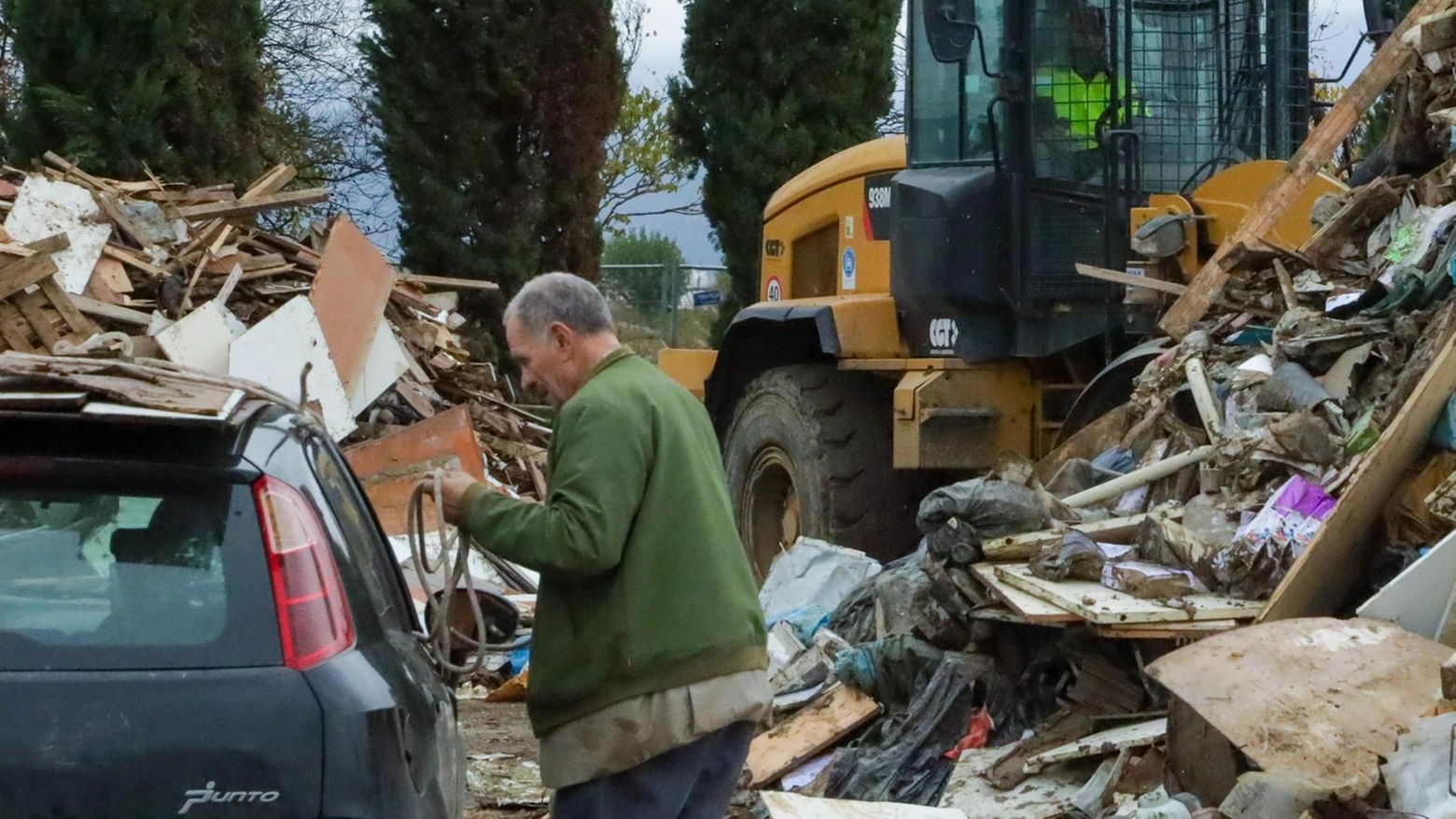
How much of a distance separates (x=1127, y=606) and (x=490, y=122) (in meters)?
14.6

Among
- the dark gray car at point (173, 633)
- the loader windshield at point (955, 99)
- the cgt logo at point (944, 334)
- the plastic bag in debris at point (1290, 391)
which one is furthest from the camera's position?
the cgt logo at point (944, 334)

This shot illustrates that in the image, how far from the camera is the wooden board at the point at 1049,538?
6.18 meters

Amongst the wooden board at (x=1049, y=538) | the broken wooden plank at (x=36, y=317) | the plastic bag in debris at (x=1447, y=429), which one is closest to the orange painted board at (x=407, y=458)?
the broken wooden plank at (x=36, y=317)

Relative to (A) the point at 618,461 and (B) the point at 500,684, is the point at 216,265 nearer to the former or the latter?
(B) the point at 500,684

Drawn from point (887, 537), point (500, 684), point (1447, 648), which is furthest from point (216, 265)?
point (1447, 648)

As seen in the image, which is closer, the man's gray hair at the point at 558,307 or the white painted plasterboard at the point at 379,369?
the man's gray hair at the point at 558,307

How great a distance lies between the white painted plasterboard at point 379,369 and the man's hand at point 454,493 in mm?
7201

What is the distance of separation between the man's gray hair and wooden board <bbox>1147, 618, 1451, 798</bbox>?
218cm

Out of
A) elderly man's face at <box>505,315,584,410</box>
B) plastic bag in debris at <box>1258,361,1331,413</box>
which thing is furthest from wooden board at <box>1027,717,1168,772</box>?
elderly man's face at <box>505,315,584,410</box>

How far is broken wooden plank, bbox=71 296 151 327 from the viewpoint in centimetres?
1016

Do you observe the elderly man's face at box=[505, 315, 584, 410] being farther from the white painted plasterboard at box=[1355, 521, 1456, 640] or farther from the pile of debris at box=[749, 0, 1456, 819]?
the white painted plasterboard at box=[1355, 521, 1456, 640]

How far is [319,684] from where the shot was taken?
2.90 meters

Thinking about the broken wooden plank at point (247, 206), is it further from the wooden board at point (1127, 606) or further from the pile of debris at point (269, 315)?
the wooden board at point (1127, 606)

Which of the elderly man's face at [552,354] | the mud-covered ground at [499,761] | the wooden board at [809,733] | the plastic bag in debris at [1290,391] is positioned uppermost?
the elderly man's face at [552,354]
